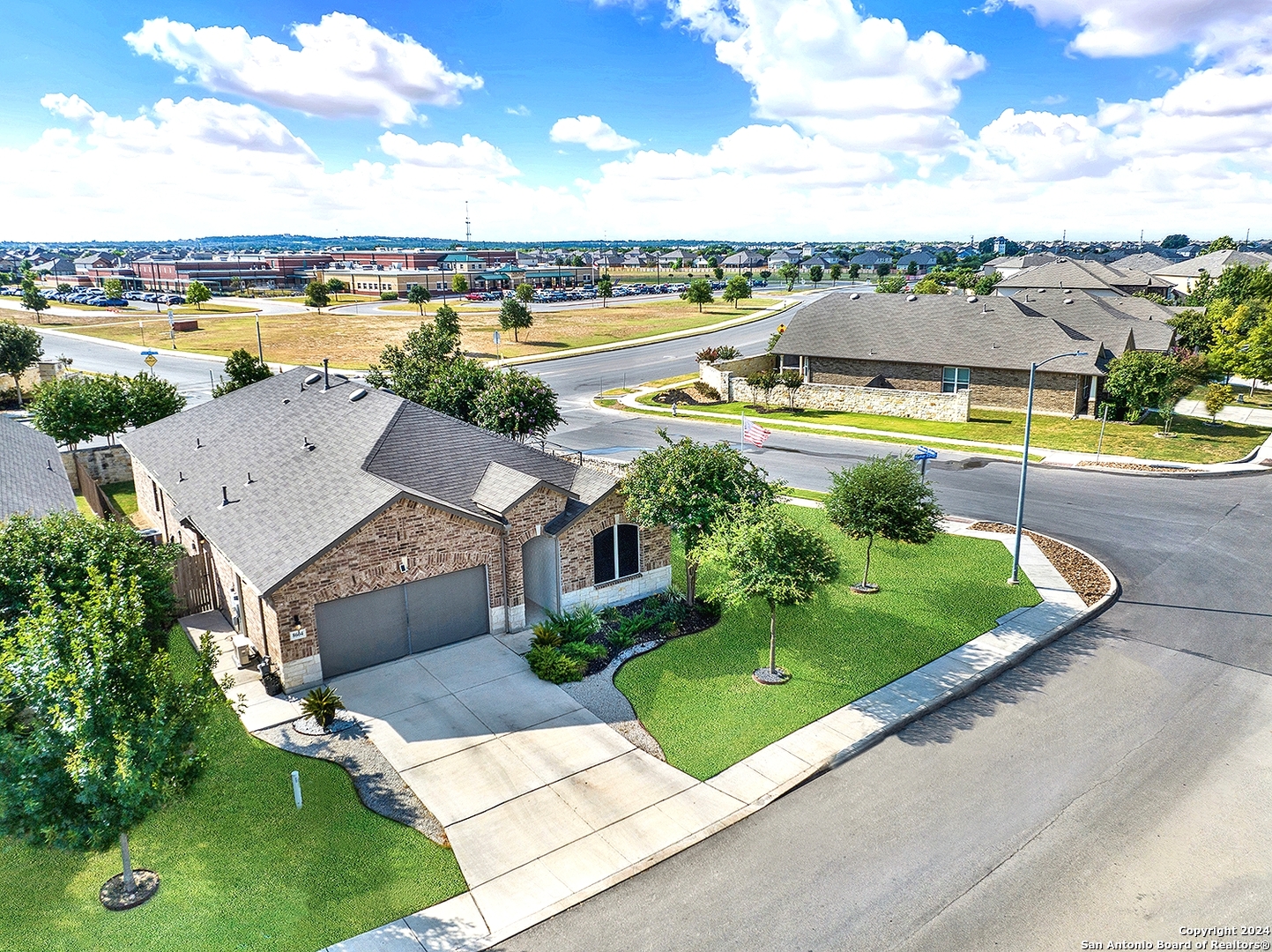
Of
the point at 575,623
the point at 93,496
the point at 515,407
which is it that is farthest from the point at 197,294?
the point at 575,623

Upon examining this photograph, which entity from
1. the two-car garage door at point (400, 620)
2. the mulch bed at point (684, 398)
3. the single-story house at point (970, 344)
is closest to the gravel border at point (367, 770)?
the two-car garage door at point (400, 620)

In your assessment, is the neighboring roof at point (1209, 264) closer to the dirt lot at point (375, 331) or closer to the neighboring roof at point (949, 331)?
the dirt lot at point (375, 331)

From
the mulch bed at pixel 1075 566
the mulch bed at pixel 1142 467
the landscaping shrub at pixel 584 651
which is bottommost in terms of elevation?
the mulch bed at pixel 1075 566

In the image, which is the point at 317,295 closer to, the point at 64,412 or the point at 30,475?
the point at 64,412

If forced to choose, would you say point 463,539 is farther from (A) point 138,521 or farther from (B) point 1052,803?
(A) point 138,521

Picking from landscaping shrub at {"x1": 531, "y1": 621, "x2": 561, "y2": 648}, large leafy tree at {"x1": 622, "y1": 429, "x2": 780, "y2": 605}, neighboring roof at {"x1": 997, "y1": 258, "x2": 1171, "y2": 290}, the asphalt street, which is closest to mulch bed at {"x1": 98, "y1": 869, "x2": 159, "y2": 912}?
the asphalt street

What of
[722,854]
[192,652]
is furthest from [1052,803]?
[192,652]
